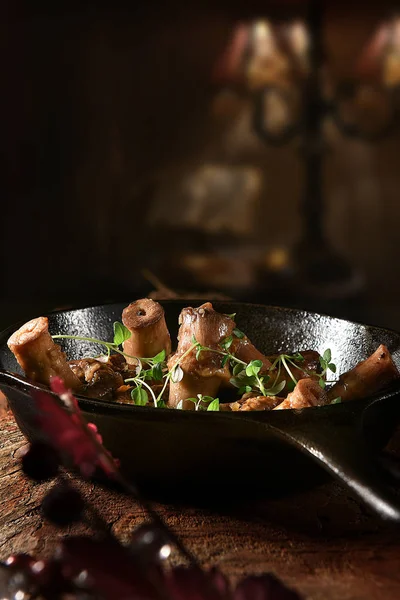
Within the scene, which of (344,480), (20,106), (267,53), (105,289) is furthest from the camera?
(267,53)

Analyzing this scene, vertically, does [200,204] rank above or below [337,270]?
above

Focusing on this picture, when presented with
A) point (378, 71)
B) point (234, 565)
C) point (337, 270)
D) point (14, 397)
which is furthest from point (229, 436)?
point (378, 71)

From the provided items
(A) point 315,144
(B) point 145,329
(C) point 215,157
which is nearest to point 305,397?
(B) point 145,329

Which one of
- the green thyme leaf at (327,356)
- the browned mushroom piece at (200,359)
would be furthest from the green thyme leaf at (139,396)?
the green thyme leaf at (327,356)

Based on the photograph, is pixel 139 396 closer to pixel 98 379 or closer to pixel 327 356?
pixel 98 379

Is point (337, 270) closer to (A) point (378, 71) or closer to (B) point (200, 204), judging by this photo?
(B) point (200, 204)

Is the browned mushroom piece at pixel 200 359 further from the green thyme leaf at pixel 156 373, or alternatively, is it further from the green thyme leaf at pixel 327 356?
the green thyme leaf at pixel 327 356
